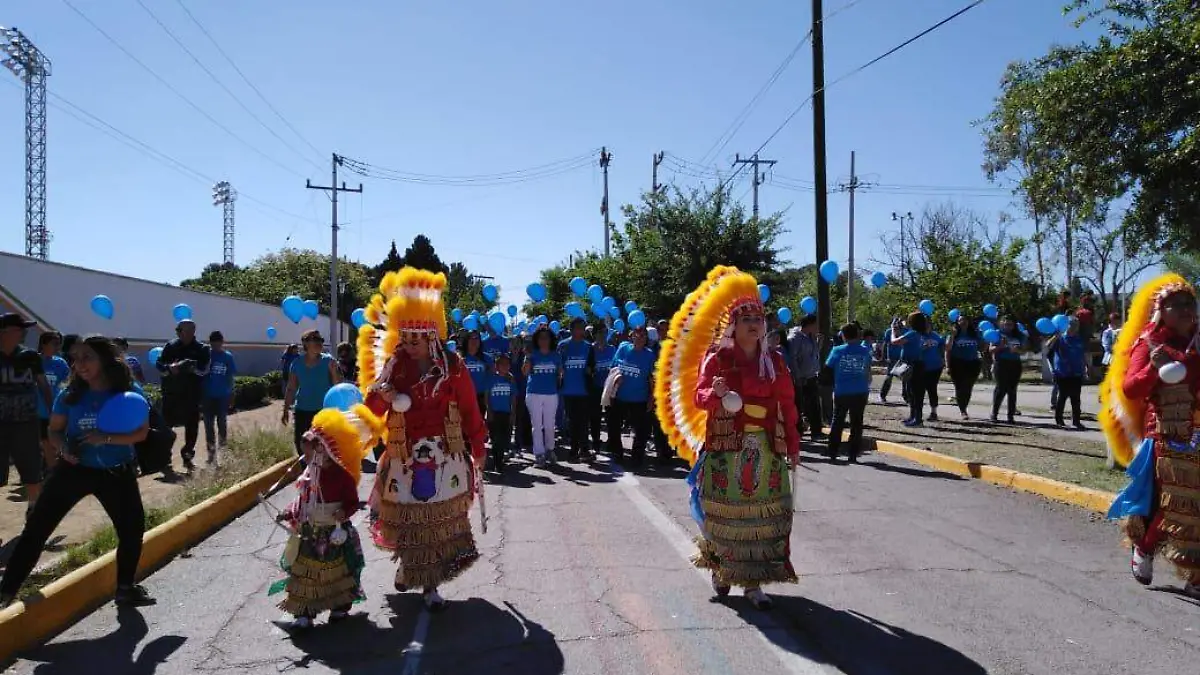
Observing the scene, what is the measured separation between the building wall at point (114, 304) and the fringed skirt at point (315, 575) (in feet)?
54.1

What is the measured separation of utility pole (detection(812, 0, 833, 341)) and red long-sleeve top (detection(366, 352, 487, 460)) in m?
10.9

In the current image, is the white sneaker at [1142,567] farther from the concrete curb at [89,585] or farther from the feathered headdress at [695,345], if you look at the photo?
the concrete curb at [89,585]

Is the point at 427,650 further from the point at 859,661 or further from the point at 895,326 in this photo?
the point at 895,326

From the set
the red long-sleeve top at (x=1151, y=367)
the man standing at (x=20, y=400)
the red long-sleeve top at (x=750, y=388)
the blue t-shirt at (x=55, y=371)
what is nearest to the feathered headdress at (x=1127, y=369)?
the red long-sleeve top at (x=1151, y=367)

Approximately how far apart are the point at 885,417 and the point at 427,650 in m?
13.1

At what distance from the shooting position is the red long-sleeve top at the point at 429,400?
5.30 m

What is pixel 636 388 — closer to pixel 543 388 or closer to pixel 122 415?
pixel 543 388

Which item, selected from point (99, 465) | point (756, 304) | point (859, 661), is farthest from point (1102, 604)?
point (99, 465)

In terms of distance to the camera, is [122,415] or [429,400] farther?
[429,400]

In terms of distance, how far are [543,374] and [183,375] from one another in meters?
4.52

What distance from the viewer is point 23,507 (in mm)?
8438

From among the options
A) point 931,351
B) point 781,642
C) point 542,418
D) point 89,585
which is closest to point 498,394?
point 542,418

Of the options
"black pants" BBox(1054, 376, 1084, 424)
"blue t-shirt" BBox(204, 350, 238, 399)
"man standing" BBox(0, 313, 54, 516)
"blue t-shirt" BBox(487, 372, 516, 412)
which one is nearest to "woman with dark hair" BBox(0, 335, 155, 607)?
"man standing" BBox(0, 313, 54, 516)

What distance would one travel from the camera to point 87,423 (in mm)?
5129
